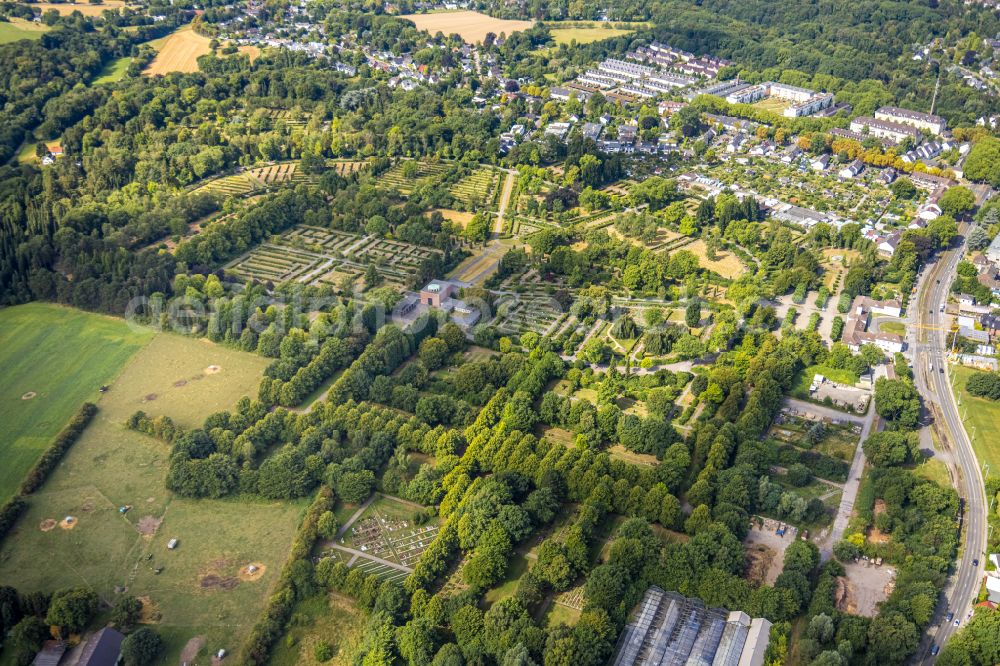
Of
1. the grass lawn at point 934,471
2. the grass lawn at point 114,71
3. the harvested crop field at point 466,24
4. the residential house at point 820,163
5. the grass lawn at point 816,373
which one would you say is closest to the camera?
the grass lawn at point 934,471

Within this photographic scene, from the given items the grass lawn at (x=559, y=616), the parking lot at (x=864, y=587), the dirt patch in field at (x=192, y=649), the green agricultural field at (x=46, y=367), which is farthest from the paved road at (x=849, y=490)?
the green agricultural field at (x=46, y=367)

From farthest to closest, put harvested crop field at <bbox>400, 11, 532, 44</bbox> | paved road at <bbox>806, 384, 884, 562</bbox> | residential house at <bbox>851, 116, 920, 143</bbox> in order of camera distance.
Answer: harvested crop field at <bbox>400, 11, 532, 44</bbox> < residential house at <bbox>851, 116, 920, 143</bbox> < paved road at <bbox>806, 384, 884, 562</bbox>

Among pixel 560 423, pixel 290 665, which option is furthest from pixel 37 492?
pixel 560 423

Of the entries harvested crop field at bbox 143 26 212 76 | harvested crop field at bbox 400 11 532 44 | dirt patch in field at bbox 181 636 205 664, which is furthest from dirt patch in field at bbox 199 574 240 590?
harvested crop field at bbox 400 11 532 44

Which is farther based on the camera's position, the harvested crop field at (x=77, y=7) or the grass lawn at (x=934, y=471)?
the harvested crop field at (x=77, y=7)

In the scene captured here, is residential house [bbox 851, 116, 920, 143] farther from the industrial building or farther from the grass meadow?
the grass meadow

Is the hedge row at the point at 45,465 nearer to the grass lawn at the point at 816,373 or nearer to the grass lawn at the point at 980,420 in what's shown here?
the grass lawn at the point at 816,373

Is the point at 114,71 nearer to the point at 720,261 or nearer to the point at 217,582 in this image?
the point at 720,261
